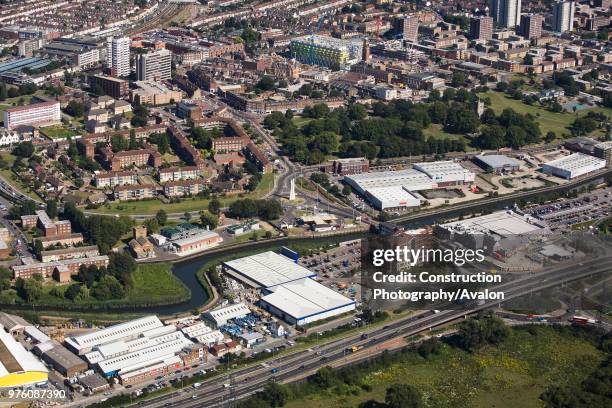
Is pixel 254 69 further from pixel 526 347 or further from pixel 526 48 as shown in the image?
pixel 526 347

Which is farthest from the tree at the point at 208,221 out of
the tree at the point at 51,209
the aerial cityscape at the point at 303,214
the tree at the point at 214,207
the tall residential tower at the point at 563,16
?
the tall residential tower at the point at 563,16

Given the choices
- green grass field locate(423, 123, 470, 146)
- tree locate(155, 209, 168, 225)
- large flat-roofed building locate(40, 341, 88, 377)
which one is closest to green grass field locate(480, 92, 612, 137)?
green grass field locate(423, 123, 470, 146)

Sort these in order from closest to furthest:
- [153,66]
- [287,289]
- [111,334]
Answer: [111,334], [287,289], [153,66]

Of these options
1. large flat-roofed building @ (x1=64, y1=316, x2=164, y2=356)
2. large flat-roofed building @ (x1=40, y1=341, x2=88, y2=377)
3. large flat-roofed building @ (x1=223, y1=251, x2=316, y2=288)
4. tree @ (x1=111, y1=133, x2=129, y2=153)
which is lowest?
large flat-roofed building @ (x1=40, y1=341, x2=88, y2=377)

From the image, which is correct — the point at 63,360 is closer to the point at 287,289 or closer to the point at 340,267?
the point at 287,289

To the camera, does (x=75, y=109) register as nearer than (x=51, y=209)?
No

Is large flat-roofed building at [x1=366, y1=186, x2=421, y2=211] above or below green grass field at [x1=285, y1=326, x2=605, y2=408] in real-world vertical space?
above

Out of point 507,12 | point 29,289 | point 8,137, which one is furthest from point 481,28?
point 29,289

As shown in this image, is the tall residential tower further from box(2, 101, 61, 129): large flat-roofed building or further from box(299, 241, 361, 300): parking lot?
box(299, 241, 361, 300): parking lot
